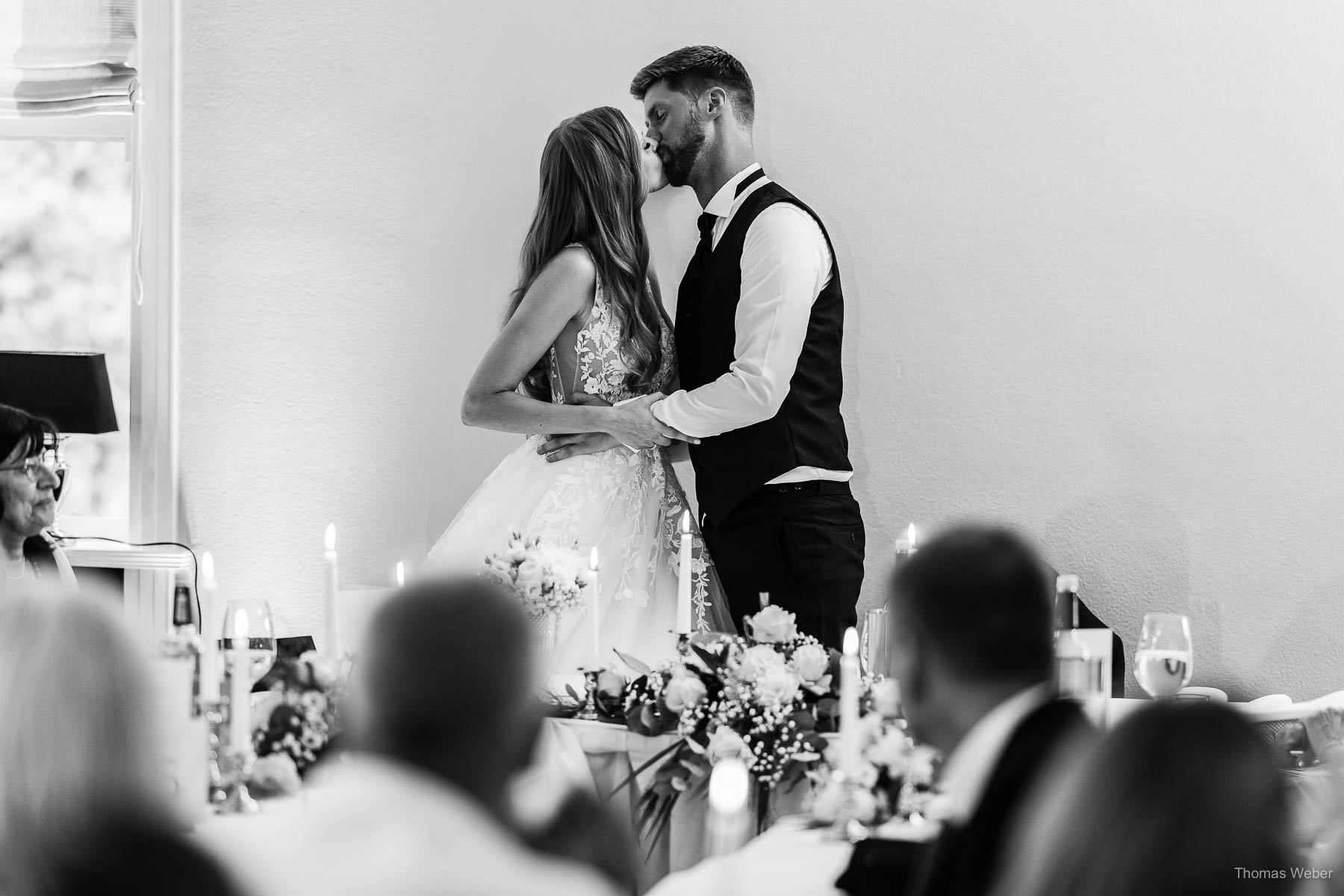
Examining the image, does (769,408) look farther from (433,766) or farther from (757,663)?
(433,766)

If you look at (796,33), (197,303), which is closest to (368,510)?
(197,303)

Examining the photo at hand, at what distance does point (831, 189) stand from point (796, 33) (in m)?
0.44

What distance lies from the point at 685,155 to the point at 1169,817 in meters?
2.78

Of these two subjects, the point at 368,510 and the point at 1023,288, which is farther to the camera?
the point at 368,510

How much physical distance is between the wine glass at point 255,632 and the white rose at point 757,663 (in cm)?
67

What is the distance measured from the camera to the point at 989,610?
1377 millimetres

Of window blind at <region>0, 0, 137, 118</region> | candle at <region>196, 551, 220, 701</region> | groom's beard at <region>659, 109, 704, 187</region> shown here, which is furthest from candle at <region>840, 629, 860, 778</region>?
window blind at <region>0, 0, 137, 118</region>

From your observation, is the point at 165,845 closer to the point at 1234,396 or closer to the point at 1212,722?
the point at 1212,722

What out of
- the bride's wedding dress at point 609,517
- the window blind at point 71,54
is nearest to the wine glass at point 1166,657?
the bride's wedding dress at point 609,517

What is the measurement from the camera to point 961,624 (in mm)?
1385

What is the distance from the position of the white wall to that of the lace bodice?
790 millimetres

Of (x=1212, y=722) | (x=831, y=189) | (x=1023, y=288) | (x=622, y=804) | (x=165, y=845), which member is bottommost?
(x=622, y=804)

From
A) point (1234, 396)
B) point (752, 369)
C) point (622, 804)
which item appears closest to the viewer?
point (622, 804)

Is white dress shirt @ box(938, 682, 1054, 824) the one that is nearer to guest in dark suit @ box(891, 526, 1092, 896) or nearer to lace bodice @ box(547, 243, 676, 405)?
guest in dark suit @ box(891, 526, 1092, 896)
